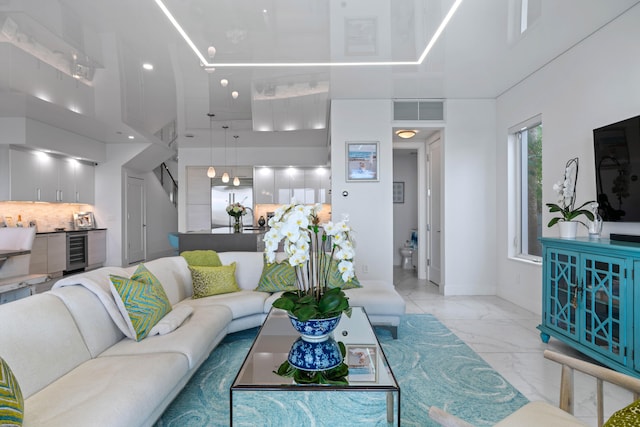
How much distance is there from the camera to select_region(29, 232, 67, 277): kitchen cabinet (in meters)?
5.97

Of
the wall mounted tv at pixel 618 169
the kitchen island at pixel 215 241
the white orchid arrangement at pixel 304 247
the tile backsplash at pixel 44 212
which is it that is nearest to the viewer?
the white orchid arrangement at pixel 304 247

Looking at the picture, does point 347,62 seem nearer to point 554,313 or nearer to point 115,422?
point 554,313

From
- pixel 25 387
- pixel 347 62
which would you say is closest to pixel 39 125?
pixel 347 62

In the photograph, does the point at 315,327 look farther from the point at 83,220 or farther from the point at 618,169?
the point at 83,220

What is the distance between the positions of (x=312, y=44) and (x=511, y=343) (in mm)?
3395

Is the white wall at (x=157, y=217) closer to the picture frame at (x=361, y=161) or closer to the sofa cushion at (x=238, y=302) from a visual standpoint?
the picture frame at (x=361, y=161)

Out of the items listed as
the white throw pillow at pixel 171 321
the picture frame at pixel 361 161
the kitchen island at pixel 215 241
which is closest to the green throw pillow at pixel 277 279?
the white throw pillow at pixel 171 321

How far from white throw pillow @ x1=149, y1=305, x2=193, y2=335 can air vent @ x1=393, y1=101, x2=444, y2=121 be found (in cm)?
402

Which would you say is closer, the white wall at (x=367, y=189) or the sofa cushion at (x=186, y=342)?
the sofa cushion at (x=186, y=342)

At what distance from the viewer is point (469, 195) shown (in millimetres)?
5184

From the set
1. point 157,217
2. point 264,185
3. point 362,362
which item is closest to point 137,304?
point 362,362

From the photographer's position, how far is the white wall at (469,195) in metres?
5.16

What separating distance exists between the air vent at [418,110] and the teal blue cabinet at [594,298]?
8.73ft

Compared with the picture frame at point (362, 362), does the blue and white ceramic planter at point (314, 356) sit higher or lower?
higher
